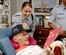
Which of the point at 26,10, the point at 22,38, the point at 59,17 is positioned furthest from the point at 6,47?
the point at 59,17

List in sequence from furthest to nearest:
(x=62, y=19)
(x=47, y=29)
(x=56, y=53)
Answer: (x=47, y=29)
(x=62, y=19)
(x=56, y=53)

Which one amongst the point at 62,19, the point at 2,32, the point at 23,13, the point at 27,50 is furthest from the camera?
the point at 62,19

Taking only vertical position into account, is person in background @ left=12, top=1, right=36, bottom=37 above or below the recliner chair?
above

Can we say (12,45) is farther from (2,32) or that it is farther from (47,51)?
(47,51)

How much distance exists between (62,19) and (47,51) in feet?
4.74

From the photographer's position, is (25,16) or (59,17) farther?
(59,17)

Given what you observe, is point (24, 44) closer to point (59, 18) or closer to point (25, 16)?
point (25, 16)

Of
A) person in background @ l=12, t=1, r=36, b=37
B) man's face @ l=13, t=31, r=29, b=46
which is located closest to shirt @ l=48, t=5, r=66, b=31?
person in background @ l=12, t=1, r=36, b=37

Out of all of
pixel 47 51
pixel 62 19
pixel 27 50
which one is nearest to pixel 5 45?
pixel 27 50

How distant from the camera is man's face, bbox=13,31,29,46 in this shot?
2352mm

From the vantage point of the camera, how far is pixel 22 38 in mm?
2344

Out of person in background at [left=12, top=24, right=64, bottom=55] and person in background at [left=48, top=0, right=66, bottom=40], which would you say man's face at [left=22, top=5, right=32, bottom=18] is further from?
person in background at [left=12, top=24, right=64, bottom=55]

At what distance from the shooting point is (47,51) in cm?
207

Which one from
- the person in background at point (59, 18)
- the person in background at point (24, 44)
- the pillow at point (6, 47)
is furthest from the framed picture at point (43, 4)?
the pillow at point (6, 47)
